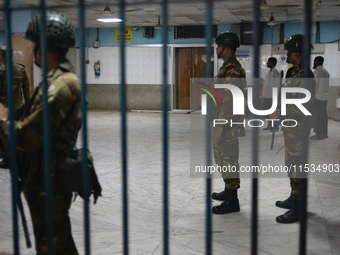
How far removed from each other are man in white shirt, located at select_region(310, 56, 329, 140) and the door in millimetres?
4864

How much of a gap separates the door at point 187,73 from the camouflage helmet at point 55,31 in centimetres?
1106

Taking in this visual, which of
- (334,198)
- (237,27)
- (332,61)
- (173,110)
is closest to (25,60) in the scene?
Result: (173,110)

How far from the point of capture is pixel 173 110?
13.5 m

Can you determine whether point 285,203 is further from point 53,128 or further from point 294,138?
point 53,128

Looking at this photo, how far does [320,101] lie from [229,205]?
17.8 feet

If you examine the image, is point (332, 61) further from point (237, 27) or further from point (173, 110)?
point (173, 110)

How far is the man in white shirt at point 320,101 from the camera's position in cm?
858

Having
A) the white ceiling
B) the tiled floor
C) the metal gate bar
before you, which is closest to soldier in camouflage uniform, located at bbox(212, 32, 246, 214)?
the tiled floor

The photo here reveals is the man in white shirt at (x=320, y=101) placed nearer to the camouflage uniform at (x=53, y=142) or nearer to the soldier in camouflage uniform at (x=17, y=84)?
the soldier in camouflage uniform at (x=17, y=84)

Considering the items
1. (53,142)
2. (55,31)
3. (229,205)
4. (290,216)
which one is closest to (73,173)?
(53,142)

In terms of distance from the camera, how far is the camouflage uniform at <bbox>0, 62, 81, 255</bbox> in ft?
6.84

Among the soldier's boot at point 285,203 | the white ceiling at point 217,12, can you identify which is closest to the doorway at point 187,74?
the white ceiling at point 217,12

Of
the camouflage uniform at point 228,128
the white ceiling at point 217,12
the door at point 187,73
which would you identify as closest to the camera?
the camouflage uniform at point 228,128

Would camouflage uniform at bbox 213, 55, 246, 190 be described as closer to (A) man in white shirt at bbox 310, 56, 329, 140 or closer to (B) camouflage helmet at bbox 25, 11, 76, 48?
(B) camouflage helmet at bbox 25, 11, 76, 48
